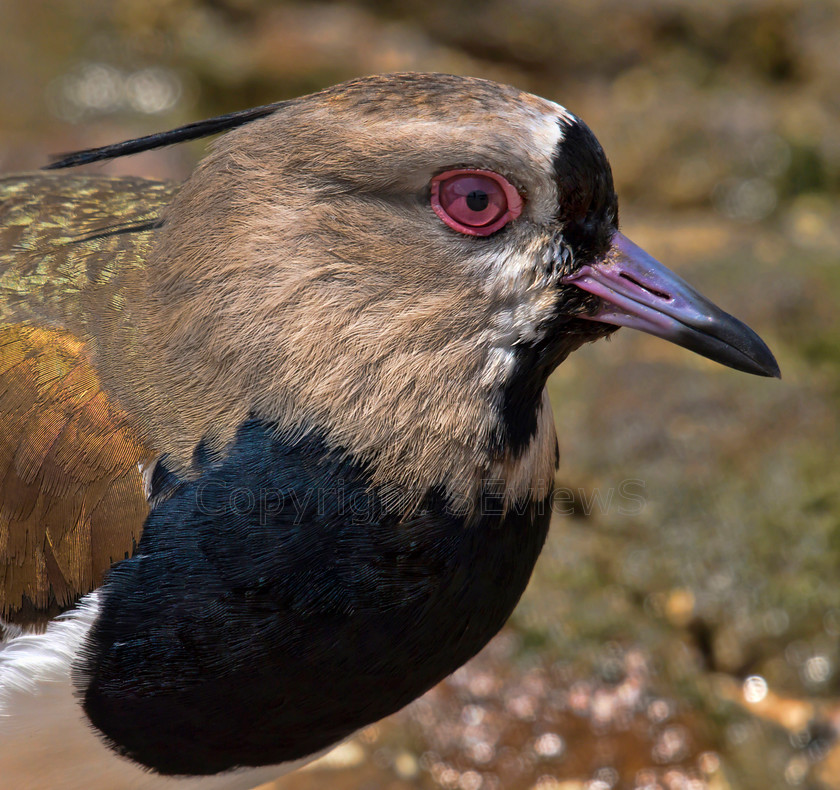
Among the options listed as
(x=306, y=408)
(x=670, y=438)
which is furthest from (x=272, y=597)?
(x=670, y=438)

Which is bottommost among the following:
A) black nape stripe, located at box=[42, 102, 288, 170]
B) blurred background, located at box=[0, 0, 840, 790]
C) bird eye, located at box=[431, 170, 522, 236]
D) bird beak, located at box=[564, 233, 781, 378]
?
blurred background, located at box=[0, 0, 840, 790]

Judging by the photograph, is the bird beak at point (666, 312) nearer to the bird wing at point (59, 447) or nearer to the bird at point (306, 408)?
the bird at point (306, 408)

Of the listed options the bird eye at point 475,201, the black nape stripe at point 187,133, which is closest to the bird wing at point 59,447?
the black nape stripe at point 187,133

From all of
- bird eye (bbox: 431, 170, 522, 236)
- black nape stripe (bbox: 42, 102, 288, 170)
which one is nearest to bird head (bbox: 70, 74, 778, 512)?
bird eye (bbox: 431, 170, 522, 236)

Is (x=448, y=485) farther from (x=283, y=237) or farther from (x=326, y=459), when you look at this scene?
(x=283, y=237)

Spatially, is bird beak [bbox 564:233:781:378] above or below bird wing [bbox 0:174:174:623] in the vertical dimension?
above

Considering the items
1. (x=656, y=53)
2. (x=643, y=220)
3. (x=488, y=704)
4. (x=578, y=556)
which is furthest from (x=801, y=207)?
(x=488, y=704)

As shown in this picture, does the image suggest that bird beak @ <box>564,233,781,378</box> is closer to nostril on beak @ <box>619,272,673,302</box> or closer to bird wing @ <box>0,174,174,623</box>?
nostril on beak @ <box>619,272,673,302</box>

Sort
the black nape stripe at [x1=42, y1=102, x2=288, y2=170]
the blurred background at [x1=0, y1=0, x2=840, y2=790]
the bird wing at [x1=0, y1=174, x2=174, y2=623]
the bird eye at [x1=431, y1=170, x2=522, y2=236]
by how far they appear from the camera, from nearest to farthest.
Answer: the bird eye at [x1=431, y1=170, x2=522, y2=236] → the bird wing at [x1=0, y1=174, x2=174, y2=623] → the black nape stripe at [x1=42, y1=102, x2=288, y2=170] → the blurred background at [x1=0, y1=0, x2=840, y2=790]

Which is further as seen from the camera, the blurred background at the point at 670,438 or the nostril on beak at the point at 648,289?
the blurred background at the point at 670,438
